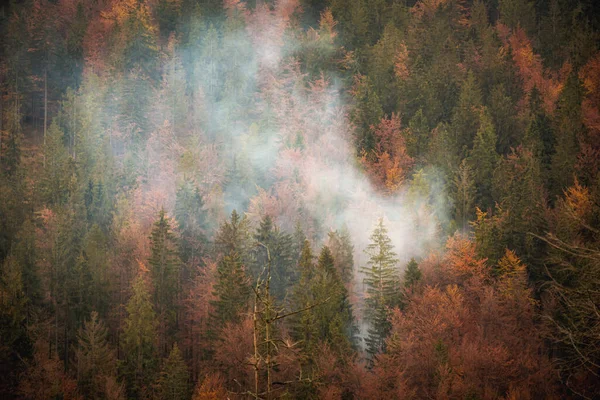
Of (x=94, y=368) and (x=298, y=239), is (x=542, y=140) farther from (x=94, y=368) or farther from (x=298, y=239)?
(x=94, y=368)

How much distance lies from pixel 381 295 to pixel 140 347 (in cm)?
2034

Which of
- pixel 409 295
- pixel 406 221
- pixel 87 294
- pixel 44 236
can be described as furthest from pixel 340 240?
pixel 44 236

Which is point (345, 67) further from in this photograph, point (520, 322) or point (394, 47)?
point (520, 322)

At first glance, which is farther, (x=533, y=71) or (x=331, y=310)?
(x=533, y=71)

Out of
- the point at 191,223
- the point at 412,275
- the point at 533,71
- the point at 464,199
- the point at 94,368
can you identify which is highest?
the point at 533,71

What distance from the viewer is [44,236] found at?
70.1 meters

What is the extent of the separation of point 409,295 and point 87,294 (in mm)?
31965

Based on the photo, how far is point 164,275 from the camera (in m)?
55.5

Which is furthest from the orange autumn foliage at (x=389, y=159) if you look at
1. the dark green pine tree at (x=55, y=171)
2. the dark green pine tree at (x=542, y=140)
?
the dark green pine tree at (x=55, y=171)

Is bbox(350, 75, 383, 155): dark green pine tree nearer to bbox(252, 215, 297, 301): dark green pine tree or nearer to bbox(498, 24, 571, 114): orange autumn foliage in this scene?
bbox(498, 24, 571, 114): orange autumn foliage

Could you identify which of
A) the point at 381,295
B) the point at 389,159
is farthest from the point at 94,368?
the point at 389,159

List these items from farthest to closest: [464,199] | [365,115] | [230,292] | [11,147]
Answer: [11,147] → [365,115] → [464,199] → [230,292]

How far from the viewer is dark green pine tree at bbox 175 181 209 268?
60.8m

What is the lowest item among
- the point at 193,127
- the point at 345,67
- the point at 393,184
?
the point at 393,184
